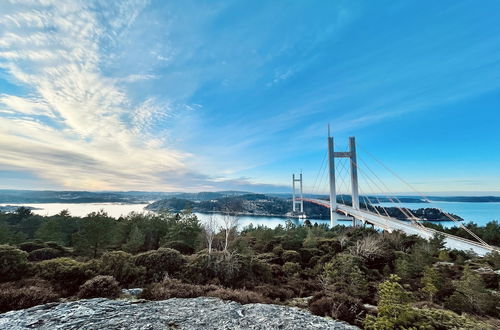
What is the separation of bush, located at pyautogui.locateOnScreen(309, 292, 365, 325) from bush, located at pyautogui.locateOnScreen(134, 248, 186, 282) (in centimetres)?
663

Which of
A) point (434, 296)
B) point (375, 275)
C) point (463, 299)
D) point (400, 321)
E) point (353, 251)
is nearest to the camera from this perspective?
point (400, 321)

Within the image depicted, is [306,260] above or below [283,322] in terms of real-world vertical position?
below

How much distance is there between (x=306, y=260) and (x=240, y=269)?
658 centimetres

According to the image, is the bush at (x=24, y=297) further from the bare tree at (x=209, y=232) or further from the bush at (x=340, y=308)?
→ the bush at (x=340, y=308)

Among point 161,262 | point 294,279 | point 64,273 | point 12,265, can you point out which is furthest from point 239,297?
point 12,265

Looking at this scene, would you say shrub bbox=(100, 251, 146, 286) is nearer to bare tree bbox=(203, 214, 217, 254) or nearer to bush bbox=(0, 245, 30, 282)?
bush bbox=(0, 245, 30, 282)

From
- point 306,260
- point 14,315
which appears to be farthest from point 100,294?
point 306,260

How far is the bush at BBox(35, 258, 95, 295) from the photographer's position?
8008mm

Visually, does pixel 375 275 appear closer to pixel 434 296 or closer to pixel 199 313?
pixel 434 296

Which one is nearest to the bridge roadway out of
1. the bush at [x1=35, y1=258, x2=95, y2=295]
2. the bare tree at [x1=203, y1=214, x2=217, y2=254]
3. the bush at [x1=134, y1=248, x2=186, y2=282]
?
the bare tree at [x1=203, y1=214, x2=217, y2=254]

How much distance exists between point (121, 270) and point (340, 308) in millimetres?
8715

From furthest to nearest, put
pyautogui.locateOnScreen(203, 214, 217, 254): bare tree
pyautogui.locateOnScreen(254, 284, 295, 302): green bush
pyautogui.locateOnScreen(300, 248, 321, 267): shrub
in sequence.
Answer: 1. pyautogui.locateOnScreen(300, 248, 321, 267): shrub
2. pyautogui.locateOnScreen(203, 214, 217, 254): bare tree
3. pyautogui.locateOnScreen(254, 284, 295, 302): green bush

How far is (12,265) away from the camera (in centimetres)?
865

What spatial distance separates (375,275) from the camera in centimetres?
1253
